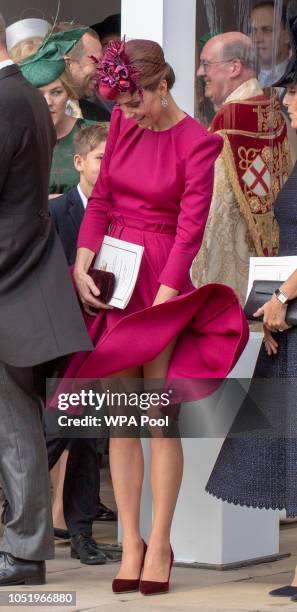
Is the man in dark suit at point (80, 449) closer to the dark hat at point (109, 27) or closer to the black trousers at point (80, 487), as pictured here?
the black trousers at point (80, 487)

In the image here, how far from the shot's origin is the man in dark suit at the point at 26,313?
411 centimetres

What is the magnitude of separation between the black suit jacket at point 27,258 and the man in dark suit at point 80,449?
0.82 meters

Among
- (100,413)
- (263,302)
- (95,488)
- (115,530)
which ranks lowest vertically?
(115,530)

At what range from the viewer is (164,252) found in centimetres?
433

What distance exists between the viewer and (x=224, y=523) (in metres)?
4.74

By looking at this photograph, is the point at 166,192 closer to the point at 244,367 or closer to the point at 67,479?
the point at 244,367

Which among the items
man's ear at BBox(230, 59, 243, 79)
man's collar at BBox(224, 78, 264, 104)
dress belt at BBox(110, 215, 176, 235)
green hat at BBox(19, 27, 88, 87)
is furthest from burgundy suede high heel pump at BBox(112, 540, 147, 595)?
green hat at BBox(19, 27, 88, 87)

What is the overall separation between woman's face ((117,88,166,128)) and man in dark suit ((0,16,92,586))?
24 centimetres

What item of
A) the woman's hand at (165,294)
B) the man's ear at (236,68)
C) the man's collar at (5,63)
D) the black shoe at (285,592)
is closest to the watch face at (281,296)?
the woman's hand at (165,294)

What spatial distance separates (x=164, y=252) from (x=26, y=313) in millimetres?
484

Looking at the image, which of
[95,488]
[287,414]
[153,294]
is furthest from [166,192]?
[95,488]

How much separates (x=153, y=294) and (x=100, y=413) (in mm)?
444

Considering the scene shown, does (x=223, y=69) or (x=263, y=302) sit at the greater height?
(x=223, y=69)

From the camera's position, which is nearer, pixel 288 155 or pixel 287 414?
pixel 287 414
